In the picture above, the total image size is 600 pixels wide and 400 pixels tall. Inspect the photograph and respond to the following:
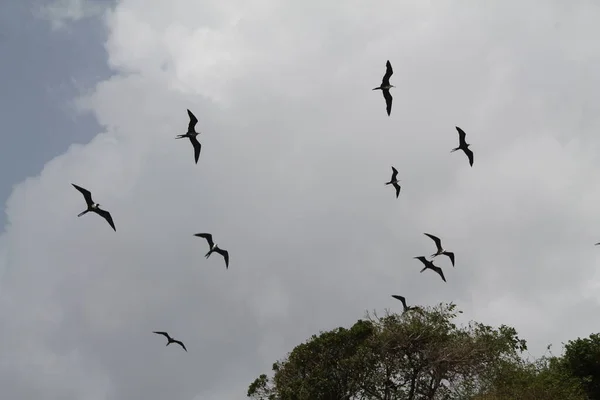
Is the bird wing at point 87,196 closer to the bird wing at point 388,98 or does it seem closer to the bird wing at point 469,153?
the bird wing at point 388,98

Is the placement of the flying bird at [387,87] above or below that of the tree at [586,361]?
above

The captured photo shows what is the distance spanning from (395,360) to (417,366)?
1.59 metres

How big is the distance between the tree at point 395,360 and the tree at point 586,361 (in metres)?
6.77

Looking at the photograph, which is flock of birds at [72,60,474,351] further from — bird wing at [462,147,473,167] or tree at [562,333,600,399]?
tree at [562,333,600,399]

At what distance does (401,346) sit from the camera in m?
43.7

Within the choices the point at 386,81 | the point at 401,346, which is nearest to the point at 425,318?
the point at 401,346

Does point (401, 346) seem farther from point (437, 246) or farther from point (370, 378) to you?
point (437, 246)

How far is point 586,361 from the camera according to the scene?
49.5 m

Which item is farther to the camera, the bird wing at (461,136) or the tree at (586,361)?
the tree at (586,361)

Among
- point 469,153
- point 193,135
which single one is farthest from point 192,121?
point 469,153

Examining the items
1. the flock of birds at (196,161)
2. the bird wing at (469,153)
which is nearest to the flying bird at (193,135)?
the flock of birds at (196,161)

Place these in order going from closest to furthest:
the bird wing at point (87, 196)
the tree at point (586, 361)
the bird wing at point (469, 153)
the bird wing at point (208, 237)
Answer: the bird wing at point (87, 196), the bird wing at point (208, 237), the bird wing at point (469, 153), the tree at point (586, 361)

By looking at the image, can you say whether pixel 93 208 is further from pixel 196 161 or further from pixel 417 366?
pixel 417 366

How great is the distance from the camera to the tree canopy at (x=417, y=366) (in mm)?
40312
